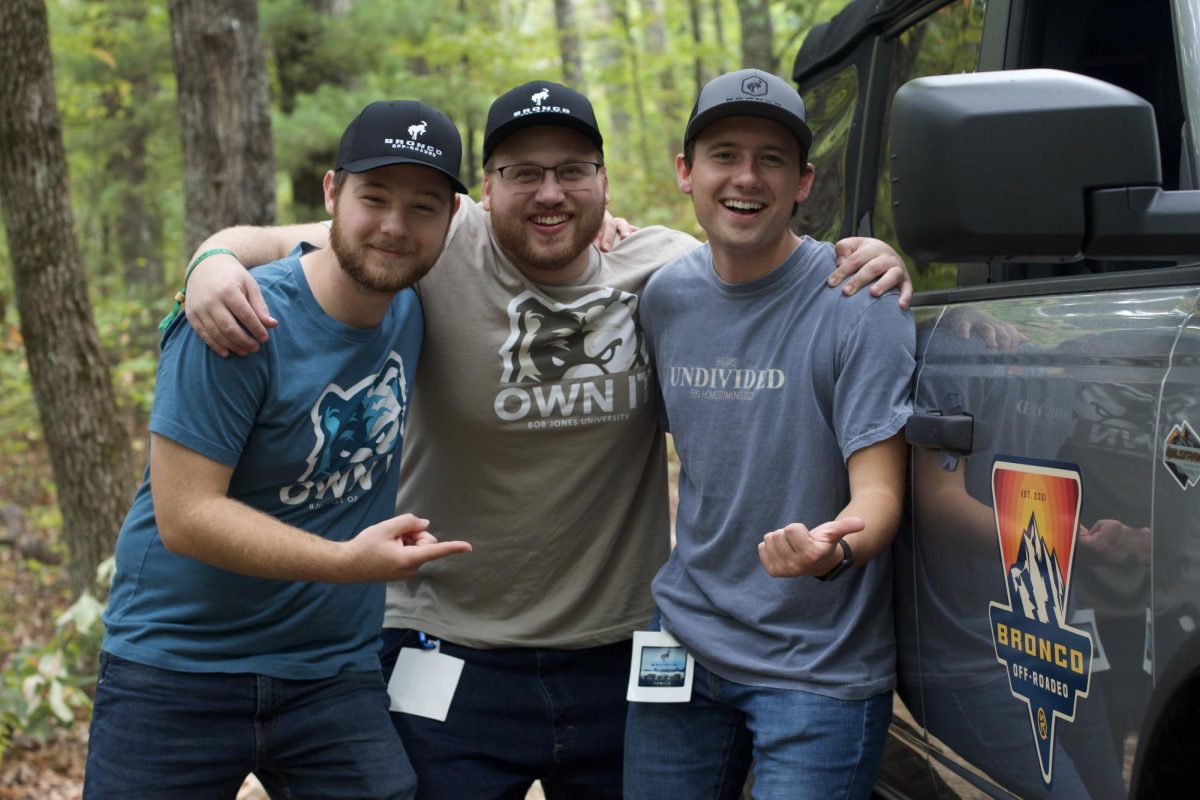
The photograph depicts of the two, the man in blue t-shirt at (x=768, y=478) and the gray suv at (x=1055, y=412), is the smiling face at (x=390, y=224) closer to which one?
the man in blue t-shirt at (x=768, y=478)

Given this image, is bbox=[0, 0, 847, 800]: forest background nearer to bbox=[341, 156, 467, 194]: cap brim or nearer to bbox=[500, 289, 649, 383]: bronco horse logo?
bbox=[500, 289, 649, 383]: bronco horse logo

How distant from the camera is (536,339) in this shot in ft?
10.6

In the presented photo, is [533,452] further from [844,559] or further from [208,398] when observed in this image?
[844,559]

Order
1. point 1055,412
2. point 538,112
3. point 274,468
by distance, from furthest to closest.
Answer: point 538,112
point 274,468
point 1055,412

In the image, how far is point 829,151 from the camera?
3463mm

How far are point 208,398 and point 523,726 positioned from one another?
1239 mm

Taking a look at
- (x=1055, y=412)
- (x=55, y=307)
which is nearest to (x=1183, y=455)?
(x=1055, y=412)

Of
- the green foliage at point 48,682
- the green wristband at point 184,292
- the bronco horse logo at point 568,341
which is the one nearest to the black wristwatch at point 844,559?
the bronco horse logo at point 568,341

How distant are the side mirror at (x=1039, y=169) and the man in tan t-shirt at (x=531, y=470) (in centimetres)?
155

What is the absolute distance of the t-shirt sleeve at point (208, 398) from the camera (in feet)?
9.01

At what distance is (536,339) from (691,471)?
0.64 m

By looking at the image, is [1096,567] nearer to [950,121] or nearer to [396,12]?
[950,121]

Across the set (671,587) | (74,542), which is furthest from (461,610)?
(74,542)

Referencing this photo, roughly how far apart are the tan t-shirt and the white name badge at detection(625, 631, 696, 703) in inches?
18.1
